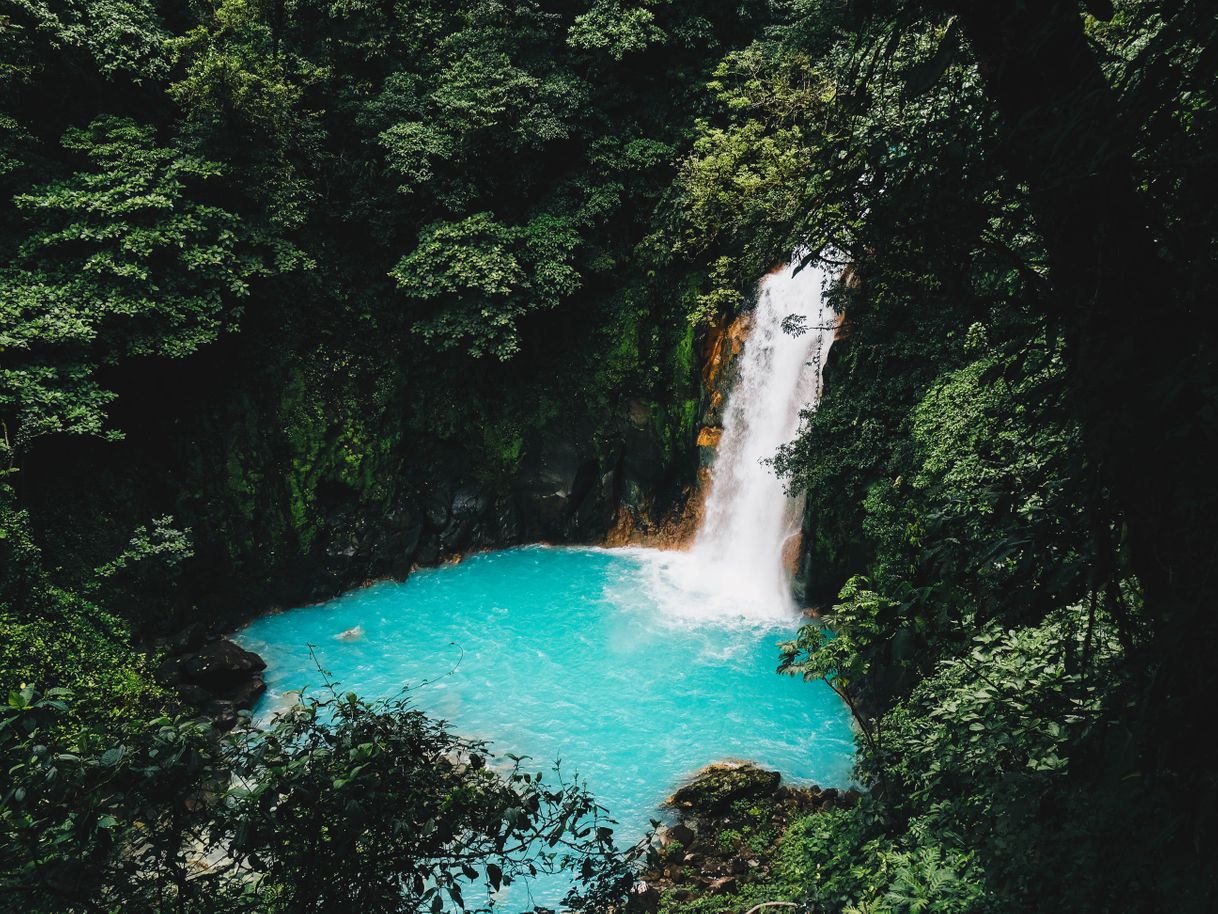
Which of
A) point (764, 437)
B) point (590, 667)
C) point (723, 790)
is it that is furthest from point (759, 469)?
point (723, 790)

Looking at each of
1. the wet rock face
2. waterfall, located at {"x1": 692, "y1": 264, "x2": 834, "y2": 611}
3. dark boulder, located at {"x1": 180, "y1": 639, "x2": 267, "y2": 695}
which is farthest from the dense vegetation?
waterfall, located at {"x1": 692, "y1": 264, "x2": 834, "y2": 611}

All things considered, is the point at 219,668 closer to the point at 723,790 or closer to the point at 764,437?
the point at 723,790

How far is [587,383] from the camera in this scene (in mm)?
14391

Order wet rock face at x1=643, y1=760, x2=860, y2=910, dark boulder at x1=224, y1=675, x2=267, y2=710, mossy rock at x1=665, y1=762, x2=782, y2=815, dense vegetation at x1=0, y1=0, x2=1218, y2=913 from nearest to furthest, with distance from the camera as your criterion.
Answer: dense vegetation at x1=0, y1=0, x2=1218, y2=913 → wet rock face at x1=643, y1=760, x2=860, y2=910 → mossy rock at x1=665, y1=762, x2=782, y2=815 → dark boulder at x1=224, y1=675, x2=267, y2=710

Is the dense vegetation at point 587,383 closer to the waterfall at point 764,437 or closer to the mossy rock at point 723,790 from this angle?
the waterfall at point 764,437

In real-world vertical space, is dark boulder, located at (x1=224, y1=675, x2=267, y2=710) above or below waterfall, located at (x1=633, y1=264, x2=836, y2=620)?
below

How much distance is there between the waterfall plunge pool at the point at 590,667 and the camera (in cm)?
877

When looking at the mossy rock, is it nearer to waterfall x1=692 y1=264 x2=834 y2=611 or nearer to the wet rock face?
the wet rock face

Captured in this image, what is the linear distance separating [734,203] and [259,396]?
848 centimetres

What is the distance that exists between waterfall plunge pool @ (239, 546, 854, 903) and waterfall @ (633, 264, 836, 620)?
0.47ft

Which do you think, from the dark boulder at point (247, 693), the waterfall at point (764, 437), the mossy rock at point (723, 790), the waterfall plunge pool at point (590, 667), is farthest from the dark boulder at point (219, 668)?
the waterfall at point (764, 437)

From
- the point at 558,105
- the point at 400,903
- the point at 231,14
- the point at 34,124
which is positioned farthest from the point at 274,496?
the point at 400,903

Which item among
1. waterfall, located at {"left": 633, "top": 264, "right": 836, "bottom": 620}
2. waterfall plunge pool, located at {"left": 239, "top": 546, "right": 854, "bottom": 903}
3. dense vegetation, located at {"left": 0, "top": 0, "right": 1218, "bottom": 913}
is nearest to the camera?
dense vegetation, located at {"left": 0, "top": 0, "right": 1218, "bottom": 913}

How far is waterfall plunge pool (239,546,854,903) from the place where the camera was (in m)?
8.77
